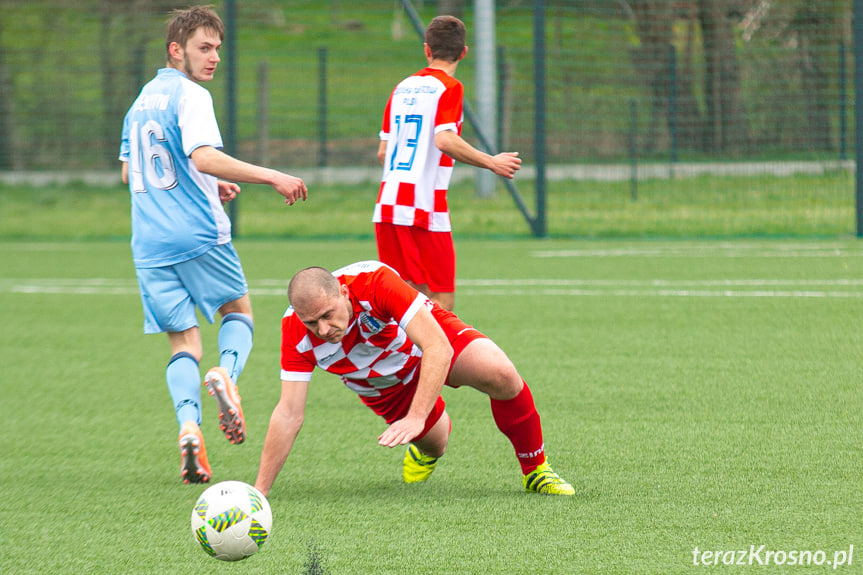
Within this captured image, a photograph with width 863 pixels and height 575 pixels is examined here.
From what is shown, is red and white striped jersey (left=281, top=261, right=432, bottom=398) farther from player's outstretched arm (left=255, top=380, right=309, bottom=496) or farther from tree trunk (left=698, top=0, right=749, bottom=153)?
tree trunk (left=698, top=0, right=749, bottom=153)

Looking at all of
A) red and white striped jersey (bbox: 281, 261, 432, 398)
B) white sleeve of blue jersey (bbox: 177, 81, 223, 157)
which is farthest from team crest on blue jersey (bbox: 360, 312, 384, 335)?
white sleeve of blue jersey (bbox: 177, 81, 223, 157)

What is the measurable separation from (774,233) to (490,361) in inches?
378

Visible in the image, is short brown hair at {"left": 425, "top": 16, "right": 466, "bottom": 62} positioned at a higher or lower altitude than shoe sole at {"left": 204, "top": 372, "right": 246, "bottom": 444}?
higher

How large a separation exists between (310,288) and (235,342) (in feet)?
3.98

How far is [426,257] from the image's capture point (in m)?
6.01

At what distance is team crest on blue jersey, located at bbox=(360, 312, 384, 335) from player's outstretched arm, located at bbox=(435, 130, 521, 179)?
4.36 feet

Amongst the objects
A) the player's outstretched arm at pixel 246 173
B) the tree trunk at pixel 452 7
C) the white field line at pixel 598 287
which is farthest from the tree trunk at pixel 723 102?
the player's outstretched arm at pixel 246 173

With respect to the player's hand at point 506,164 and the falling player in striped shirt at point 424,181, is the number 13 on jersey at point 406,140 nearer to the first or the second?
the falling player in striped shirt at point 424,181

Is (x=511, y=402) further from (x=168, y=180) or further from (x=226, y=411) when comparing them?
(x=168, y=180)

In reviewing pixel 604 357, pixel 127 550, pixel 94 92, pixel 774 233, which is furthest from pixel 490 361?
pixel 94 92

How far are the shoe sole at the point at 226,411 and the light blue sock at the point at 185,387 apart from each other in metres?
0.31

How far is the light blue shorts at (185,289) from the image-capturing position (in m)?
4.48

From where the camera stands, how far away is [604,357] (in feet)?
21.1
